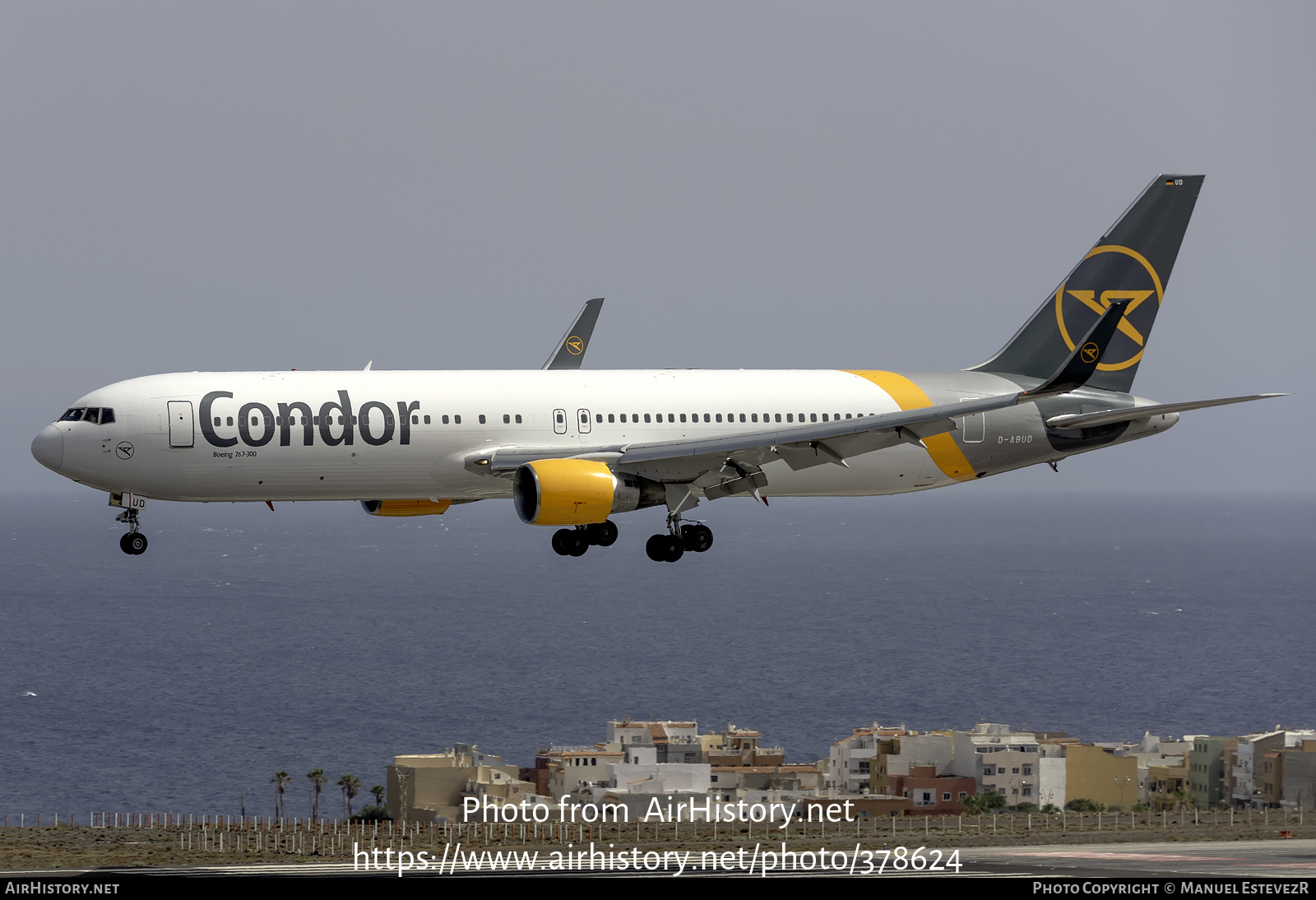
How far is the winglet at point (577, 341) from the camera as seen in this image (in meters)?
67.2

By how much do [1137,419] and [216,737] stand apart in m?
139

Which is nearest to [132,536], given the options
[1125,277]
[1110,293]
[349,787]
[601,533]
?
[601,533]

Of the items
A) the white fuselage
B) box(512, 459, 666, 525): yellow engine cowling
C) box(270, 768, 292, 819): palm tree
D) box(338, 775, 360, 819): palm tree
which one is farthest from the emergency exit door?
box(270, 768, 292, 819): palm tree

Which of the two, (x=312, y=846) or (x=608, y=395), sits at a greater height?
(x=608, y=395)

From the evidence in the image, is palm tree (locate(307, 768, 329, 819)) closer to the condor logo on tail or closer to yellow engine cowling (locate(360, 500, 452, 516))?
yellow engine cowling (locate(360, 500, 452, 516))

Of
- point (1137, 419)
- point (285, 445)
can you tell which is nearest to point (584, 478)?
point (285, 445)

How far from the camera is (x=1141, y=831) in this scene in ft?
294

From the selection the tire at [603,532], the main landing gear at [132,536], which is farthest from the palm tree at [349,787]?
the tire at [603,532]

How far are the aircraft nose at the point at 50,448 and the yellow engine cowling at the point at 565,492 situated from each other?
46.8ft

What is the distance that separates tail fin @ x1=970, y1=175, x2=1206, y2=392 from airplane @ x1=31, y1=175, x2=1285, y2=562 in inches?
94.4

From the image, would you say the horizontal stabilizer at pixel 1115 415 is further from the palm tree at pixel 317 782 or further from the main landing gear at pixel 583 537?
the palm tree at pixel 317 782

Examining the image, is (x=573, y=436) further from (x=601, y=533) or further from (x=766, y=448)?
(x=766, y=448)

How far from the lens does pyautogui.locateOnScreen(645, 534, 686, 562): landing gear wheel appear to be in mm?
50969

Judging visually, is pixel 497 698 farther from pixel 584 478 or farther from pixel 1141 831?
pixel 584 478
